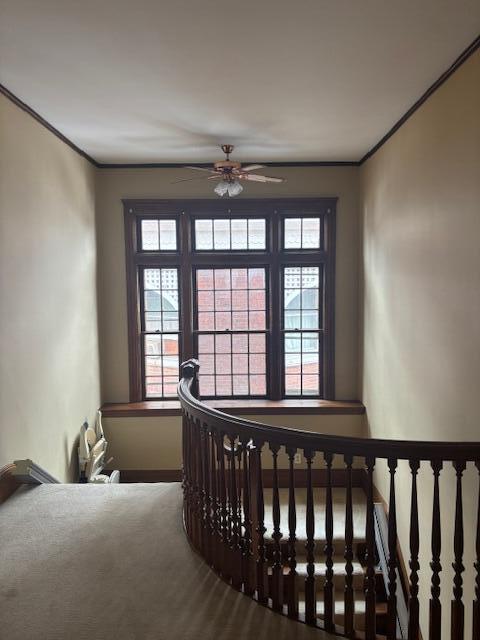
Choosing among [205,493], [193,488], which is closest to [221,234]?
[193,488]

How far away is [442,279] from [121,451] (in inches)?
169

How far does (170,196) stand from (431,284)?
3534 millimetres

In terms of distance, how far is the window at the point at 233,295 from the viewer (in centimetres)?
652

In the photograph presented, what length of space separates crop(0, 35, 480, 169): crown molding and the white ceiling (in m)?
0.05

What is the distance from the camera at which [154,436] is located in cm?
640

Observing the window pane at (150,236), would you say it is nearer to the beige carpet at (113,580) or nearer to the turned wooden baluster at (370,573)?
the beige carpet at (113,580)

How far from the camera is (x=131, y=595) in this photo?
2.60 m

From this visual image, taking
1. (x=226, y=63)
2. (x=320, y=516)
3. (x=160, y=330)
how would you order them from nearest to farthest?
(x=226, y=63) → (x=320, y=516) → (x=160, y=330)

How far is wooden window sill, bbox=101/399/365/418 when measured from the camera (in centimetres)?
634

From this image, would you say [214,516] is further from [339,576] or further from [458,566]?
[339,576]

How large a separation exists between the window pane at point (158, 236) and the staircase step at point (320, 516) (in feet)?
→ 10.2

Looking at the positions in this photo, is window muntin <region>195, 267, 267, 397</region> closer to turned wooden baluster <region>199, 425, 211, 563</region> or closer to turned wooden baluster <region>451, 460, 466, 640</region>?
turned wooden baluster <region>199, 425, 211, 563</region>

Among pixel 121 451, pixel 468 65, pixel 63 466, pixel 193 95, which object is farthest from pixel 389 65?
pixel 121 451

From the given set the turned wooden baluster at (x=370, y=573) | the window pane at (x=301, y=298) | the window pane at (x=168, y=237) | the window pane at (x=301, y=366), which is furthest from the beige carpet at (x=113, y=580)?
the window pane at (x=168, y=237)
